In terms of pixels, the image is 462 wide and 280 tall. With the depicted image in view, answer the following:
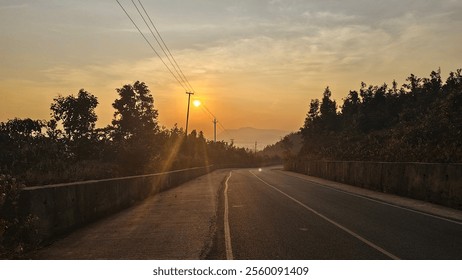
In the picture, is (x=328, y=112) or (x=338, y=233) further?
(x=328, y=112)

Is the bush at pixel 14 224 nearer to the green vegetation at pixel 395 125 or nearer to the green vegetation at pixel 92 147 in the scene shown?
the green vegetation at pixel 92 147

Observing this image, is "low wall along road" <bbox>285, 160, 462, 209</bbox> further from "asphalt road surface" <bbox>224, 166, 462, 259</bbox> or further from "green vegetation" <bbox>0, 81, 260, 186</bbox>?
"green vegetation" <bbox>0, 81, 260, 186</bbox>

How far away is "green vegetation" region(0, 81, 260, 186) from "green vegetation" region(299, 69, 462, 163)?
637 inches

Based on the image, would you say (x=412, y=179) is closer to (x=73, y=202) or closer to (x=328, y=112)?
(x=73, y=202)

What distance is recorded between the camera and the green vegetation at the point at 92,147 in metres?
18.2

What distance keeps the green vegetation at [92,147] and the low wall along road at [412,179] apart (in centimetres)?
1314

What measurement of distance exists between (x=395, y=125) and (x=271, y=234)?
58.7 meters

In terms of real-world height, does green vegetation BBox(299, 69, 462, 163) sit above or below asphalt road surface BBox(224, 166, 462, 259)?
above

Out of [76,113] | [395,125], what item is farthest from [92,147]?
[395,125]

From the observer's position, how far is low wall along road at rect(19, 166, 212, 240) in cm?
886

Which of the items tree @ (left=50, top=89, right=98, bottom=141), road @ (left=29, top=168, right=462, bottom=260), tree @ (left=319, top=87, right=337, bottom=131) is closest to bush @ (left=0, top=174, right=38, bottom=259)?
road @ (left=29, top=168, right=462, bottom=260)

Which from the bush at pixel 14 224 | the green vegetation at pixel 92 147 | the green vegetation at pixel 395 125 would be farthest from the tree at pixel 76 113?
the bush at pixel 14 224

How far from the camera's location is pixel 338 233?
31.4 feet

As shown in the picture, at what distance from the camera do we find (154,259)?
746 cm
